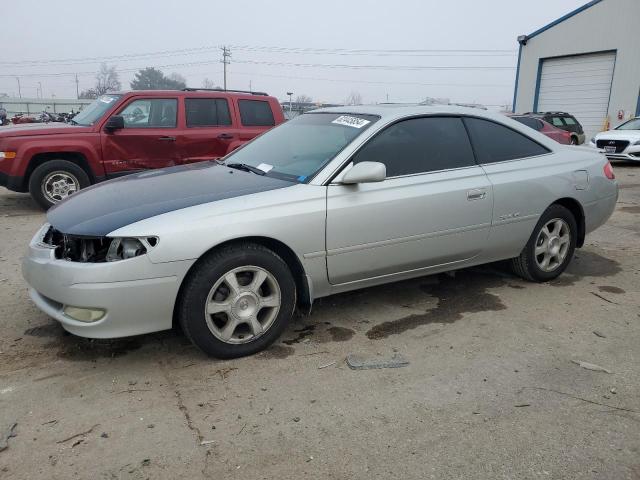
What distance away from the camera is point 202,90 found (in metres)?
8.41

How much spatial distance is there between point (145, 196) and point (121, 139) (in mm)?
4831

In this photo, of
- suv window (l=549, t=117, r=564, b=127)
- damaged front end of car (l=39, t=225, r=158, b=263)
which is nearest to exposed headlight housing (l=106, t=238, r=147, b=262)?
damaged front end of car (l=39, t=225, r=158, b=263)

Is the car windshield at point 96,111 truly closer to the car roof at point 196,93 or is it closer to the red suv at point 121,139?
the red suv at point 121,139

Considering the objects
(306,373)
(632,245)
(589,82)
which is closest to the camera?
(306,373)

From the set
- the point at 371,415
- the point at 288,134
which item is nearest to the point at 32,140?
the point at 288,134

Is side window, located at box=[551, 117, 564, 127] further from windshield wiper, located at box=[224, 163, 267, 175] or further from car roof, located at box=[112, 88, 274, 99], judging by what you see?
windshield wiper, located at box=[224, 163, 267, 175]

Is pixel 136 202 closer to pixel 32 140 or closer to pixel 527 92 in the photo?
pixel 32 140

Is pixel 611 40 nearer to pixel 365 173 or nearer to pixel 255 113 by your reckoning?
pixel 255 113

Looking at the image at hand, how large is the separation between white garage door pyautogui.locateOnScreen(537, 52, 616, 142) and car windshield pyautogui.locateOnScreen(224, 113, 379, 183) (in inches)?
859

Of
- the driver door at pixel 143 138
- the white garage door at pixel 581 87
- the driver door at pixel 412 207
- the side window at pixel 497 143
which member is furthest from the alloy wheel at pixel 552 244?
the white garage door at pixel 581 87

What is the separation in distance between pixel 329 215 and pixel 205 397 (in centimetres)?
133

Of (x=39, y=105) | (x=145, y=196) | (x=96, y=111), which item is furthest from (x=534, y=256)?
(x=39, y=105)

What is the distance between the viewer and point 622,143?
557 inches

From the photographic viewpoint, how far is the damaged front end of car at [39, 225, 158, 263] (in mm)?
2930
